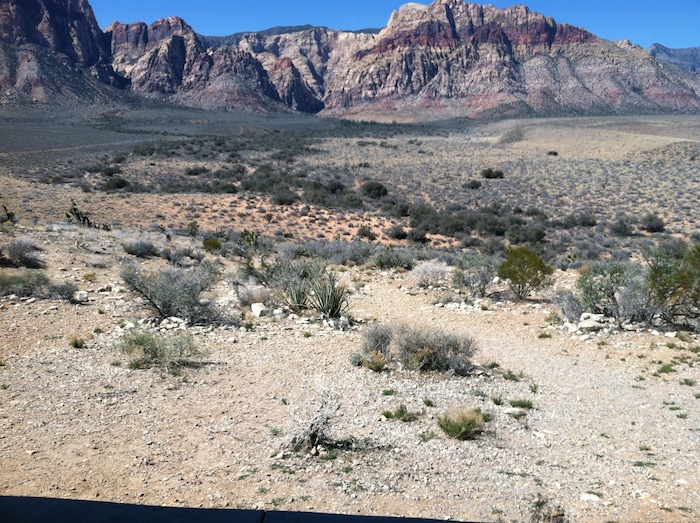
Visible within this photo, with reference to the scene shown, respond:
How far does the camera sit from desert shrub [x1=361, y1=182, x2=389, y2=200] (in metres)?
34.2

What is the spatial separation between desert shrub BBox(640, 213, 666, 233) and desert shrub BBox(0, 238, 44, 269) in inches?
1042

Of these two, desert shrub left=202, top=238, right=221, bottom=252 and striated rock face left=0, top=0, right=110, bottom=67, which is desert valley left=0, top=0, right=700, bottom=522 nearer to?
desert shrub left=202, top=238, right=221, bottom=252

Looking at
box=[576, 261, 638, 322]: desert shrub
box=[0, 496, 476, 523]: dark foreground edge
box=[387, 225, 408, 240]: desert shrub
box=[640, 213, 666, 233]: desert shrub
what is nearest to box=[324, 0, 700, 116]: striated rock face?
box=[640, 213, 666, 233]: desert shrub

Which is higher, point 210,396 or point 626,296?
point 626,296

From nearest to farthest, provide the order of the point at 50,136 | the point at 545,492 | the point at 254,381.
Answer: the point at 545,492
the point at 254,381
the point at 50,136

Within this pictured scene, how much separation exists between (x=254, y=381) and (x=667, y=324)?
812 centimetres

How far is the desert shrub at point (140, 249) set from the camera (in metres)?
15.4

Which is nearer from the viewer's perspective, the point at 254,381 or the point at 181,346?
the point at 254,381

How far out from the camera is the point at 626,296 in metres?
9.99

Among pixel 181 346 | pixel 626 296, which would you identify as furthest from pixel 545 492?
pixel 626 296

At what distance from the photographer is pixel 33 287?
33.8ft

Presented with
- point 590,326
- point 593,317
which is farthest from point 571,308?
point 590,326

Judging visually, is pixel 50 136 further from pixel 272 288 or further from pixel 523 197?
pixel 272 288

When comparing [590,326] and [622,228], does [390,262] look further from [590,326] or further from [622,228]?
[622,228]
